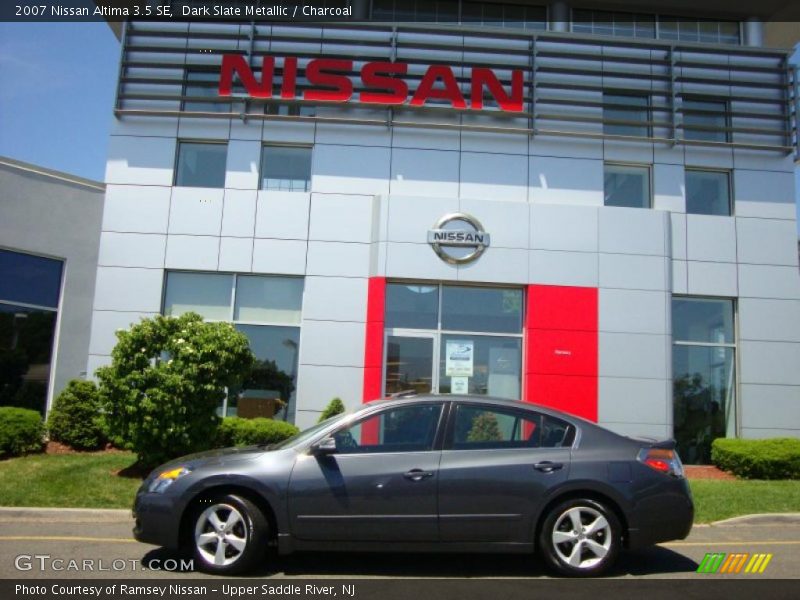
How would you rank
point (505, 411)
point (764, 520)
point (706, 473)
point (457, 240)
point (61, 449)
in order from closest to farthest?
1. point (505, 411)
2. point (764, 520)
3. point (61, 449)
4. point (706, 473)
5. point (457, 240)

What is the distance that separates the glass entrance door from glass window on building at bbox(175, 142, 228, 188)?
4909 mm

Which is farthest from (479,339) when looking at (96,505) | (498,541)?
(498,541)

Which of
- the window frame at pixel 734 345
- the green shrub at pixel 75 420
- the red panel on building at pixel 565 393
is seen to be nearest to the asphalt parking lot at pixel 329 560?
the green shrub at pixel 75 420

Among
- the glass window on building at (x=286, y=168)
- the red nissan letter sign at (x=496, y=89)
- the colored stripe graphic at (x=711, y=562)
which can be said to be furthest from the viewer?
the red nissan letter sign at (x=496, y=89)

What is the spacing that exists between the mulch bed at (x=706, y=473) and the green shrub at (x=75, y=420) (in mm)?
10421

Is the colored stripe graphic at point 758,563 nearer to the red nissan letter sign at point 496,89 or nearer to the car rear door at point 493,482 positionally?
the car rear door at point 493,482

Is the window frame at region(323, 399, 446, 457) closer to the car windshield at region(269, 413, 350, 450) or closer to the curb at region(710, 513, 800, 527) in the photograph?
the car windshield at region(269, 413, 350, 450)

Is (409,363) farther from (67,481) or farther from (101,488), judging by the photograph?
(67,481)

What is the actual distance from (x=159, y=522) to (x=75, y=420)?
773 centimetres

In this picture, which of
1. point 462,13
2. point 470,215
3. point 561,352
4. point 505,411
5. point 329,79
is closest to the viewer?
point 505,411

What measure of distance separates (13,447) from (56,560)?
6.23m

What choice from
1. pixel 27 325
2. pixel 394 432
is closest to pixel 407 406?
pixel 394 432

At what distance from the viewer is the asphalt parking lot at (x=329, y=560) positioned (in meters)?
6.14

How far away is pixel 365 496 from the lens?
19.7 ft
